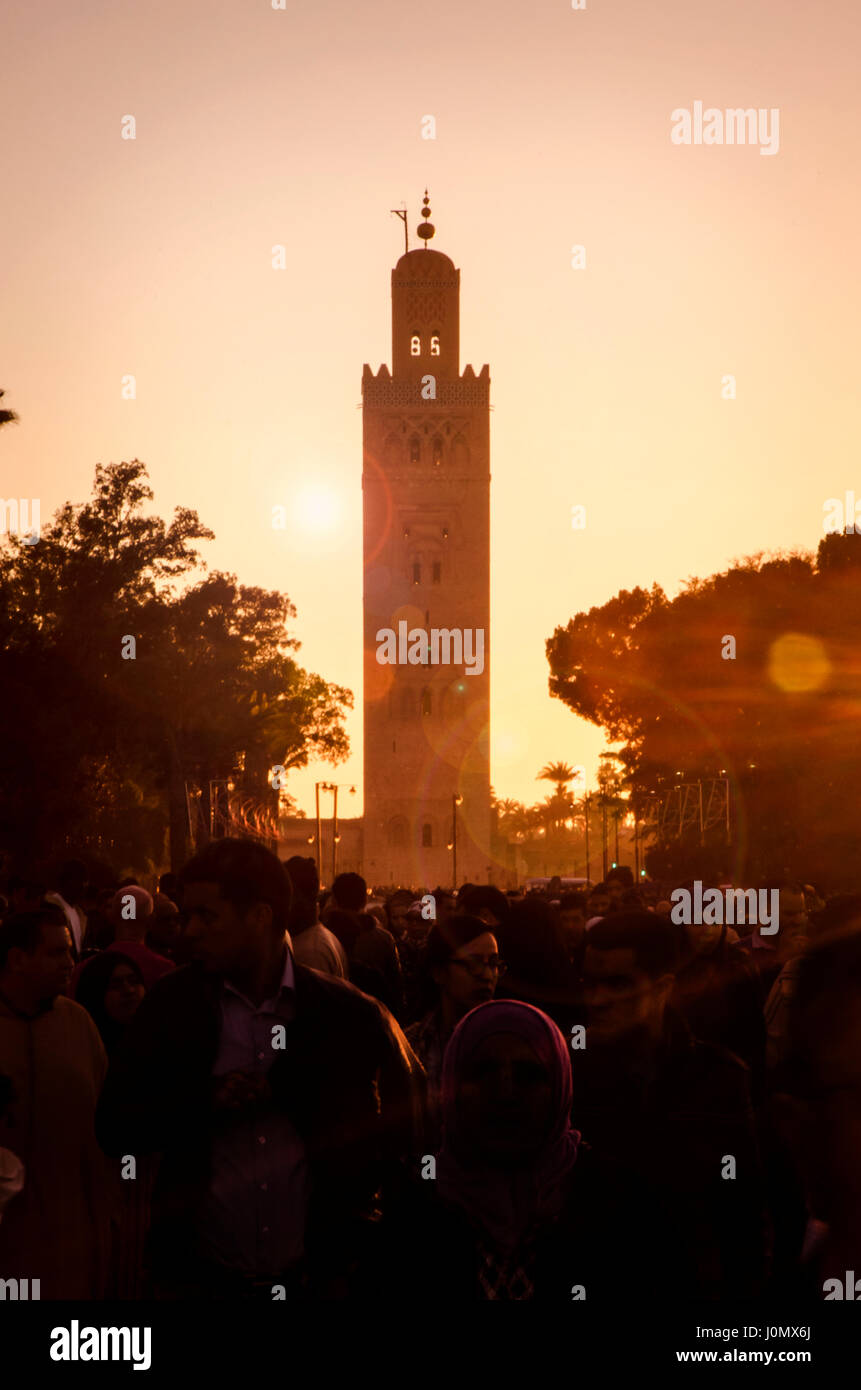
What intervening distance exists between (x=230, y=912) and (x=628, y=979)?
1.23 m

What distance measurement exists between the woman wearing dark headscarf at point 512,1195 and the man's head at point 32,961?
1764 mm

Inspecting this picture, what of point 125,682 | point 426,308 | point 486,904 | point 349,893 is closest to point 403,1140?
point 486,904

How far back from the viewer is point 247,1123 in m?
3.82

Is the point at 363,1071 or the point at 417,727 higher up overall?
the point at 417,727

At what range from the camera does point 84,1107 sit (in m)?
5.19

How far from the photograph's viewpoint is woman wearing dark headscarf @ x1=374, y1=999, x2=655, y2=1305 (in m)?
3.55

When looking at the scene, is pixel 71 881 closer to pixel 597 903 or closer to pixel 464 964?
pixel 597 903

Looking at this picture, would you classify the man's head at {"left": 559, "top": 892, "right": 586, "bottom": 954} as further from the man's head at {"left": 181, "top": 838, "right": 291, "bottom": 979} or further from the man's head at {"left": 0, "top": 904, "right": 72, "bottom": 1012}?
the man's head at {"left": 181, "top": 838, "right": 291, "bottom": 979}

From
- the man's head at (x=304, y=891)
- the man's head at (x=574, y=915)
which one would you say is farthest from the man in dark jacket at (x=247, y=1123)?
the man's head at (x=574, y=915)

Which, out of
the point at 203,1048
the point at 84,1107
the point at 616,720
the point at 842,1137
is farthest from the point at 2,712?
the point at 616,720

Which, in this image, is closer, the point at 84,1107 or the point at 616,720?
the point at 84,1107

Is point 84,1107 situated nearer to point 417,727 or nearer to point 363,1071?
point 363,1071

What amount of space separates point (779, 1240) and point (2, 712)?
1973 cm
